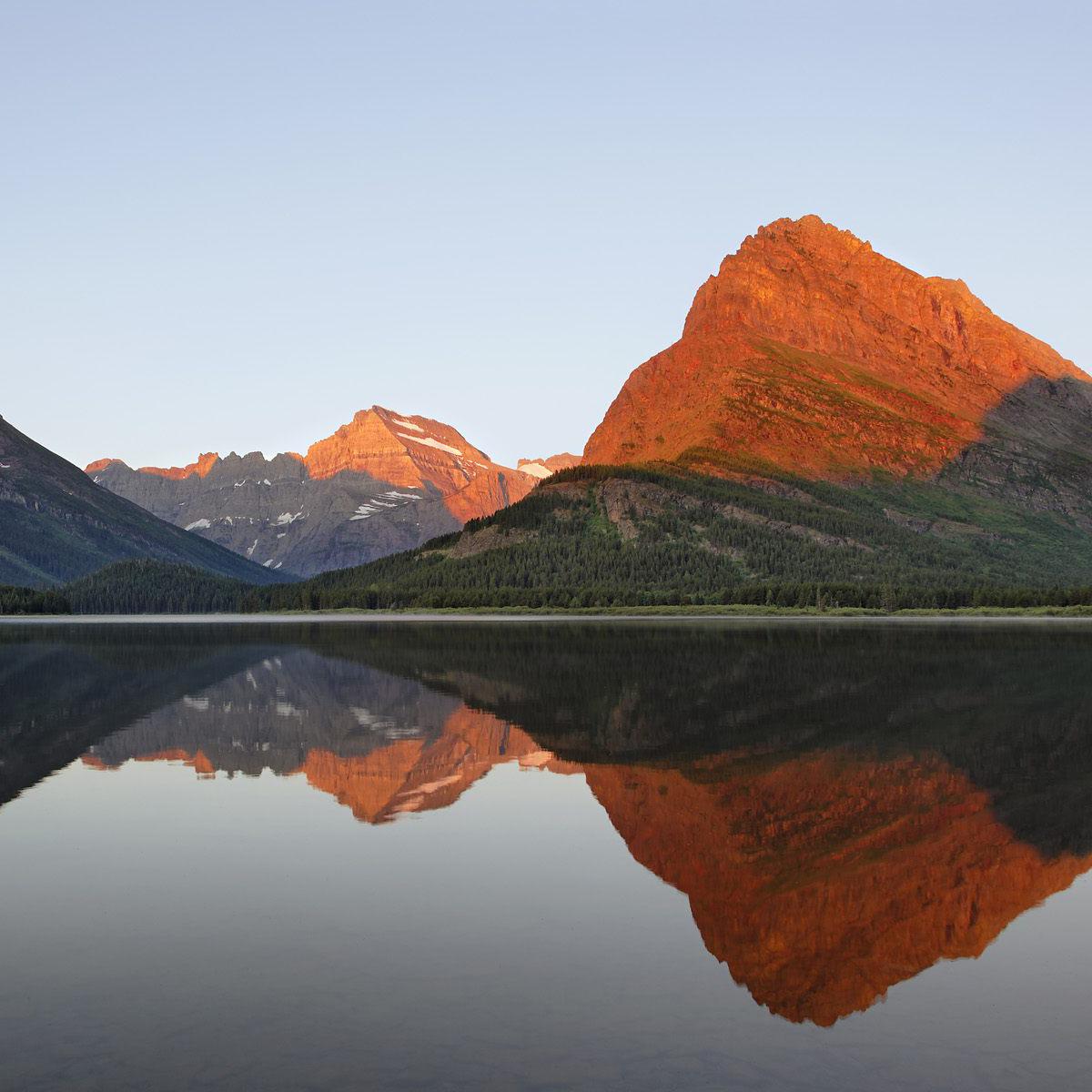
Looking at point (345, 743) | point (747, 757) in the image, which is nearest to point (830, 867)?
point (747, 757)

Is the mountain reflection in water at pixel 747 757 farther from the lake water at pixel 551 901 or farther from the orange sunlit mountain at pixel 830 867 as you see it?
the lake water at pixel 551 901

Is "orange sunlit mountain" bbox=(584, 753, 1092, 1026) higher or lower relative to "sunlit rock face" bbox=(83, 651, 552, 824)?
lower

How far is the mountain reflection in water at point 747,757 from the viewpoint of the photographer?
103 feet

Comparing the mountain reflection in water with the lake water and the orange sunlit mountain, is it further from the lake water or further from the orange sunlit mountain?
the lake water

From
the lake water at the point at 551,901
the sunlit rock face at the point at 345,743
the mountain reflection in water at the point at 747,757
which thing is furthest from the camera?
the sunlit rock face at the point at 345,743

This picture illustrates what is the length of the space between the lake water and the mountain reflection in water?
0.22 m

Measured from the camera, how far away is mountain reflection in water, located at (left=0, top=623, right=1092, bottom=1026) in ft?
103

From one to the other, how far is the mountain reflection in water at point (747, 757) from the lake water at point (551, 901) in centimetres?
22

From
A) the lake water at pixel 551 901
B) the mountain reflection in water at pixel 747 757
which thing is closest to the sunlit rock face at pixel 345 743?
the mountain reflection in water at pixel 747 757

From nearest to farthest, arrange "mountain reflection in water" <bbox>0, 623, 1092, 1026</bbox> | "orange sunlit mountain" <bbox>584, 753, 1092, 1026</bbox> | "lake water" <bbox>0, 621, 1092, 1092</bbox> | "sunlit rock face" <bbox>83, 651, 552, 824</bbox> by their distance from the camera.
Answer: "lake water" <bbox>0, 621, 1092, 1092</bbox> → "orange sunlit mountain" <bbox>584, 753, 1092, 1026</bbox> → "mountain reflection in water" <bbox>0, 623, 1092, 1026</bbox> → "sunlit rock face" <bbox>83, 651, 552, 824</bbox>

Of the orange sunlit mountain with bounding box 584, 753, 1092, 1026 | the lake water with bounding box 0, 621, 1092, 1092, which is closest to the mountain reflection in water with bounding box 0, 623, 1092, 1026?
the orange sunlit mountain with bounding box 584, 753, 1092, 1026

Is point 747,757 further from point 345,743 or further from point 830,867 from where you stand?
point 830,867

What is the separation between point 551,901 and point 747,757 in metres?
25.1

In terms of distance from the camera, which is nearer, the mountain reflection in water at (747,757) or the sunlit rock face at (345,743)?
the mountain reflection in water at (747,757)
